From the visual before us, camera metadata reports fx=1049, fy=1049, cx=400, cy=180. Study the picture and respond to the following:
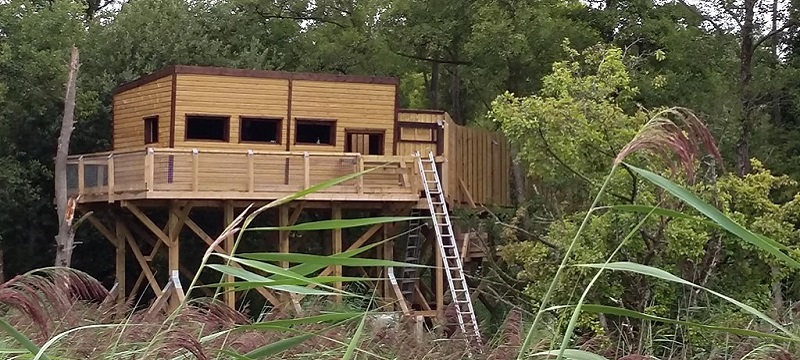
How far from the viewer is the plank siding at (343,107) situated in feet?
52.5

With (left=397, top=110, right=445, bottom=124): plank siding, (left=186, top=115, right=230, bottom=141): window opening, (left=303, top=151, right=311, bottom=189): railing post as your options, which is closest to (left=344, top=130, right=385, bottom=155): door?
(left=397, top=110, right=445, bottom=124): plank siding

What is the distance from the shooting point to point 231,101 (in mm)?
15562

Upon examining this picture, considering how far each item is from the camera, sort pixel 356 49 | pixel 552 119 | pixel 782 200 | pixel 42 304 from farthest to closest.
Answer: pixel 356 49 < pixel 782 200 < pixel 552 119 < pixel 42 304

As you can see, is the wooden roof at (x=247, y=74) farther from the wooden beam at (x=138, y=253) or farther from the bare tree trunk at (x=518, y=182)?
the bare tree trunk at (x=518, y=182)

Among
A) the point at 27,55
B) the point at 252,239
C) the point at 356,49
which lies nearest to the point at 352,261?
the point at 27,55

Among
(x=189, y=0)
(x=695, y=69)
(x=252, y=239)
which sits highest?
(x=189, y=0)

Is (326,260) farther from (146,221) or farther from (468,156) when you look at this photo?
(468,156)

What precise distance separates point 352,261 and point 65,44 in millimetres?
16922

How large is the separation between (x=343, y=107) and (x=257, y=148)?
1.52 meters

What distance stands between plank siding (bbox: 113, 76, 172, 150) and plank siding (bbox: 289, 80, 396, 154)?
188cm

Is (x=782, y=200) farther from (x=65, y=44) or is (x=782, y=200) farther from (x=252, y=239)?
(x=65, y=44)

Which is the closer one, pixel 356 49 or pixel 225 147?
pixel 225 147

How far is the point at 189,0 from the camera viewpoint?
853 inches

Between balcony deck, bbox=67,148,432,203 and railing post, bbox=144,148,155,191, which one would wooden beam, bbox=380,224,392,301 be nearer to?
balcony deck, bbox=67,148,432,203
